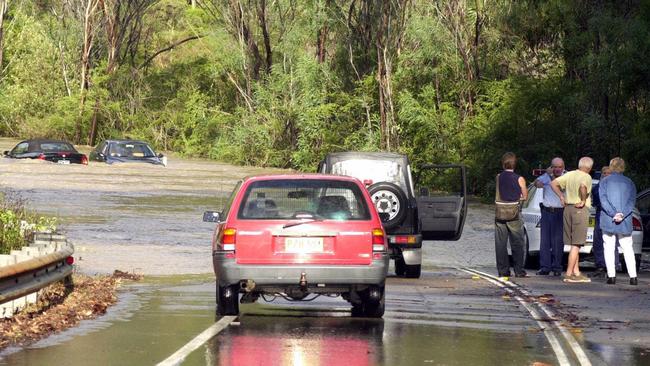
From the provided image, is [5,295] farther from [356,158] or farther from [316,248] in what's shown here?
[356,158]

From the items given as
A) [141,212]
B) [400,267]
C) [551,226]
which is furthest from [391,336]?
[141,212]

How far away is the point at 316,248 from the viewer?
14.1 metres

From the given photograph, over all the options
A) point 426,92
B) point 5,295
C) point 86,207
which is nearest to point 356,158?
point 5,295

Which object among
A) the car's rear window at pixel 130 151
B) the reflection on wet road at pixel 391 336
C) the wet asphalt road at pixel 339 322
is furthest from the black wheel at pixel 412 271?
the car's rear window at pixel 130 151

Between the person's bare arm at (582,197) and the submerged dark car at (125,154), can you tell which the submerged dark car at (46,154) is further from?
the person's bare arm at (582,197)

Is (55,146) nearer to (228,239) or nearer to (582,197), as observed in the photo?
(582,197)

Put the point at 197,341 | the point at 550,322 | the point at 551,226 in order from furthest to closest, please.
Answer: the point at 551,226, the point at 550,322, the point at 197,341

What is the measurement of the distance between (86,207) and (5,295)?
78.5 feet

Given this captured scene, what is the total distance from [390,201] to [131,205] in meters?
18.5

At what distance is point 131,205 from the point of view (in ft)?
125

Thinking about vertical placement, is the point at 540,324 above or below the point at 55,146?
below

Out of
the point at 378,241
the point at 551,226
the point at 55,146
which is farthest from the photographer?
the point at 55,146

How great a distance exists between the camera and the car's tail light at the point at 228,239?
1413 centimetres

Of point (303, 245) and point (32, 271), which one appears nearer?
point (32, 271)
